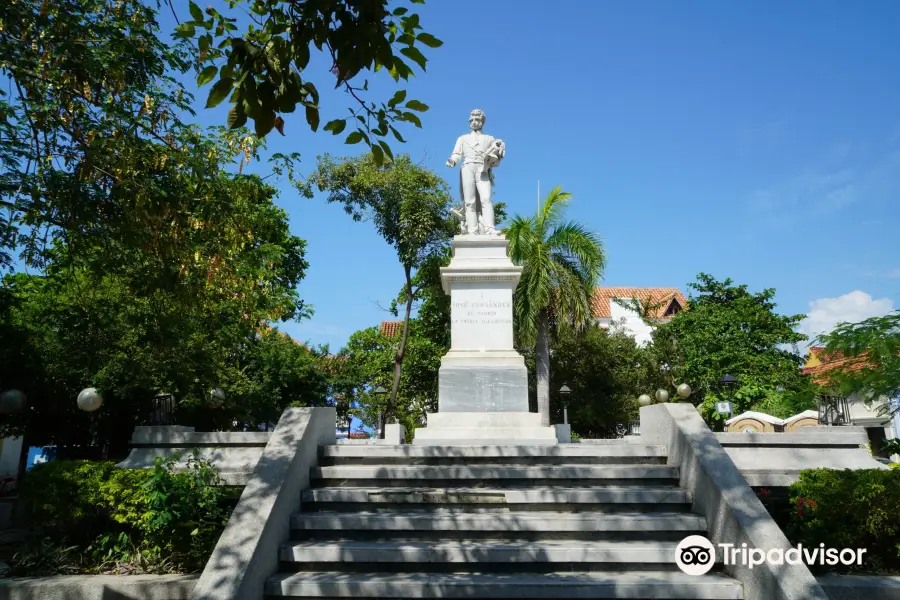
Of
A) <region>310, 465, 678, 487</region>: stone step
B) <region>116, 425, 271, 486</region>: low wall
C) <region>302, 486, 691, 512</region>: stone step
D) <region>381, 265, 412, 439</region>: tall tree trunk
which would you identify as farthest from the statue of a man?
<region>381, 265, 412, 439</region>: tall tree trunk

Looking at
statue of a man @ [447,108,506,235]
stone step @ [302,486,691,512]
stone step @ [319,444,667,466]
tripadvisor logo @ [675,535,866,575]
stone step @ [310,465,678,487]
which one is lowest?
tripadvisor logo @ [675,535,866,575]

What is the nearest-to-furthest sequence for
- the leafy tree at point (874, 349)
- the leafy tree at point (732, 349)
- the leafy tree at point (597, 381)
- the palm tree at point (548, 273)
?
the leafy tree at point (874, 349)
the palm tree at point (548, 273)
the leafy tree at point (732, 349)
the leafy tree at point (597, 381)

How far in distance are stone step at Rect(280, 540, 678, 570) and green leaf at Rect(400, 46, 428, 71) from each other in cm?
446

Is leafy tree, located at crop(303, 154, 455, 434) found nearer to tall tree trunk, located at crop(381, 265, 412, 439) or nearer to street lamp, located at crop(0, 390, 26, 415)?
tall tree trunk, located at crop(381, 265, 412, 439)

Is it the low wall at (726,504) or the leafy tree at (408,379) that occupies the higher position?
the leafy tree at (408,379)

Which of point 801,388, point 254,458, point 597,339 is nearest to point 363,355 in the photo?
point 597,339

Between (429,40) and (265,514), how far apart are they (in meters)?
4.63

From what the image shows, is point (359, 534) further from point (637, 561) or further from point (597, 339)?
point (597, 339)

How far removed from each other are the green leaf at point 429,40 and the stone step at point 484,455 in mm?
5211

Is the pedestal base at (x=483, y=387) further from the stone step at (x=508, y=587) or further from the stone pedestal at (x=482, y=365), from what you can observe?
the stone step at (x=508, y=587)

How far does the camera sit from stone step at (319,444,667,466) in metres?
8.12

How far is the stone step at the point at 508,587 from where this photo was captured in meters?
5.68

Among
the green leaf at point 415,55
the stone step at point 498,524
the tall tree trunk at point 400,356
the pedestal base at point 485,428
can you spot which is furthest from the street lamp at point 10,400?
the tall tree trunk at point 400,356

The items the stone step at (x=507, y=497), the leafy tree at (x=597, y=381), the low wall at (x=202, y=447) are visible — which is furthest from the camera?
Answer: the leafy tree at (x=597, y=381)
